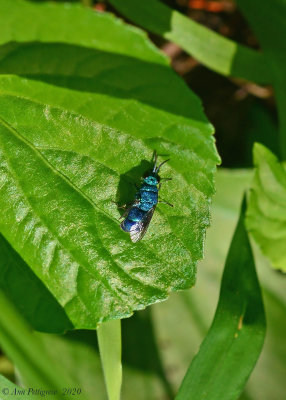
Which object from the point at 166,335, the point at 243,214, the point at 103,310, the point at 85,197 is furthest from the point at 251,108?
the point at 103,310

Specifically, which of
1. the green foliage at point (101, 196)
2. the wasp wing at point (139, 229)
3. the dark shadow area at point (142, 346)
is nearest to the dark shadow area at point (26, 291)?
Result: the green foliage at point (101, 196)

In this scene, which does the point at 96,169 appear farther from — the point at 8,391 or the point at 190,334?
the point at 190,334

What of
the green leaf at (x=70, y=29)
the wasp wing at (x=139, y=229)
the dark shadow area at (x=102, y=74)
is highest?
the green leaf at (x=70, y=29)

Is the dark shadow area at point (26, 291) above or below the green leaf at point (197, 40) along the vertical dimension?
below

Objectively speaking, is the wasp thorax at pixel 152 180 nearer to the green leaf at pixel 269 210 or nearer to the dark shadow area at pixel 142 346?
the green leaf at pixel 269 210

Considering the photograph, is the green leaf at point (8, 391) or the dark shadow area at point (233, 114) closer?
the green leaf at point (8, 391)

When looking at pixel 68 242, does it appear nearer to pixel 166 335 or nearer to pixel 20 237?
pixel 20 237

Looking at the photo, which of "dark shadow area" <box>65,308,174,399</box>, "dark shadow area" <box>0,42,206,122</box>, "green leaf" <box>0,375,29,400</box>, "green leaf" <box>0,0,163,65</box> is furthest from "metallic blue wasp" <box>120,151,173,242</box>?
"dark shadow area" <box>65,308,174,399</box>
